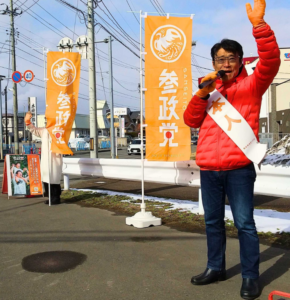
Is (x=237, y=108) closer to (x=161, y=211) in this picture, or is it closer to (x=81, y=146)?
(x=161, y=211)

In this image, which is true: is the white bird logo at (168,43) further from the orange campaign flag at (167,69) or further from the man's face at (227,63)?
the man's face at (227,63)

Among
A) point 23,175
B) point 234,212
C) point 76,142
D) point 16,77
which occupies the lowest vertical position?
point 23,175

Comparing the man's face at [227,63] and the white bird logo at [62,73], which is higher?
the white bird logo at [62,73]

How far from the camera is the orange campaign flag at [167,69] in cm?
522

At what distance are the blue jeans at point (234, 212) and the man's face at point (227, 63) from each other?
0.81 m

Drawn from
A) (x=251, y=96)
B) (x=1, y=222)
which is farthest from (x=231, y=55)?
(x=1, y=222)

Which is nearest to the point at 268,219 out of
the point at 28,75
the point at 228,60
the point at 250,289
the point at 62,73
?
the point at 250,289

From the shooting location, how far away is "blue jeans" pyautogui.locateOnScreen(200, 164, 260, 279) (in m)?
2.76

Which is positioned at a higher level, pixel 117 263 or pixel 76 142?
pixel 76 142

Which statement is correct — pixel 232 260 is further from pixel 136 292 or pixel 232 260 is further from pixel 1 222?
pixel 1 222

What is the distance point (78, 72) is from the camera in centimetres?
750

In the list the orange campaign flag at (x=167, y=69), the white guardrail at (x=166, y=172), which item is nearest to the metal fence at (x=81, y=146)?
the white guardrail at (x=166, y=172)

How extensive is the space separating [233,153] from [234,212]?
496 millimetres

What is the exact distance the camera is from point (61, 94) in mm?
7297
